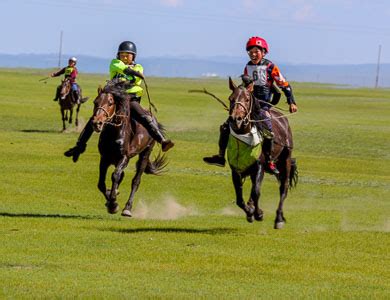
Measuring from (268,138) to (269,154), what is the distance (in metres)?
0.32

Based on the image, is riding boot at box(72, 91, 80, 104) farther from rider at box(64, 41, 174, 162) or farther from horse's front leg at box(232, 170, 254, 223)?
horse's front leg at box(232, 170, 254, 223)

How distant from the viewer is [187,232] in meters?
17.8

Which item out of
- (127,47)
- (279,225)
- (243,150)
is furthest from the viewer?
(127,47)

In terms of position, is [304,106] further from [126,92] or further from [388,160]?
[126,92]

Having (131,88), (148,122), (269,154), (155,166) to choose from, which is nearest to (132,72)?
(131,88)

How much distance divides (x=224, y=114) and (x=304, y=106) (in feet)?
57.0

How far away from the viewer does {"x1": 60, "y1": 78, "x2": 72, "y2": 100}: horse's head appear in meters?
44.8

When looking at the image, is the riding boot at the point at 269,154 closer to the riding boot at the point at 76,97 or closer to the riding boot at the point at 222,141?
the riding boot at the point at 222,141

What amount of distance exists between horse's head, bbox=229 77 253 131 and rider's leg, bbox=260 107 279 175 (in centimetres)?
78

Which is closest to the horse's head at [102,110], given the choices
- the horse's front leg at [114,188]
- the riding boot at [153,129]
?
the horse's front leg at [114,188]

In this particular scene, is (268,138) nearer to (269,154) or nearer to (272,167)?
(269,154)

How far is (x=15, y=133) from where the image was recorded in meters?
41.3

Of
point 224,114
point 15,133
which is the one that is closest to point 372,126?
point 224,114

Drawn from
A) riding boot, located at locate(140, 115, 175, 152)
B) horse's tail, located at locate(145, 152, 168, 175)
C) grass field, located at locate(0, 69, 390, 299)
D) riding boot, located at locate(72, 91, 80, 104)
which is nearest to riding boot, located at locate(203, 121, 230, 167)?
grass field, located at locate(0, 69, 390, 299)
